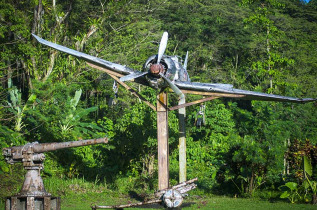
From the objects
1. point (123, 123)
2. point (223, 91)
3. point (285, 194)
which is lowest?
point (285, 194)

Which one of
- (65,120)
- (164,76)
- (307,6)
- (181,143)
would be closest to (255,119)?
(181,143)

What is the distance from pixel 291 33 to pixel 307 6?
9610mm

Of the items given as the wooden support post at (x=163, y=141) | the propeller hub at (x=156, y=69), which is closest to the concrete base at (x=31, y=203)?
the propeller hub at (x=156, y=69)

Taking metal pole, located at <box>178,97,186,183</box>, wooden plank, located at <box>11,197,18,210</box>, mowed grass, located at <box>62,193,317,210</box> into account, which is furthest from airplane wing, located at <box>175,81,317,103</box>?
wooden plank, located at <box>11,197,18,210</box>

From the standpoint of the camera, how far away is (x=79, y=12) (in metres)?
28.5

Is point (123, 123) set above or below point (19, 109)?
below

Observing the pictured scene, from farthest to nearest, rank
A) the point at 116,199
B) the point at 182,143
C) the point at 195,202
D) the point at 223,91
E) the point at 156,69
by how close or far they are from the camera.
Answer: the point at 182,143, the point at 116,199, the point at 195,202, the point at 223,91, the point at 156,69

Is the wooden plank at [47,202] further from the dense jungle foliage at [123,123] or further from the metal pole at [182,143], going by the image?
the metal pole at [182,143]

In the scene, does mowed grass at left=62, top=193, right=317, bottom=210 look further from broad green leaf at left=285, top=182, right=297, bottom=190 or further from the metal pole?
the metal pole

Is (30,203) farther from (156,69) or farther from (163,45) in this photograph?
(163,45)

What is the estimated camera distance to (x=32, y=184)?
22.6ft

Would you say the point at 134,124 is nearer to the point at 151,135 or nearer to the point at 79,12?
the point at 151,135

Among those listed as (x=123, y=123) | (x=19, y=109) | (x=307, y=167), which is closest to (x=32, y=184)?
(x=307, y=167)

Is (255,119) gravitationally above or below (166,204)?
above
